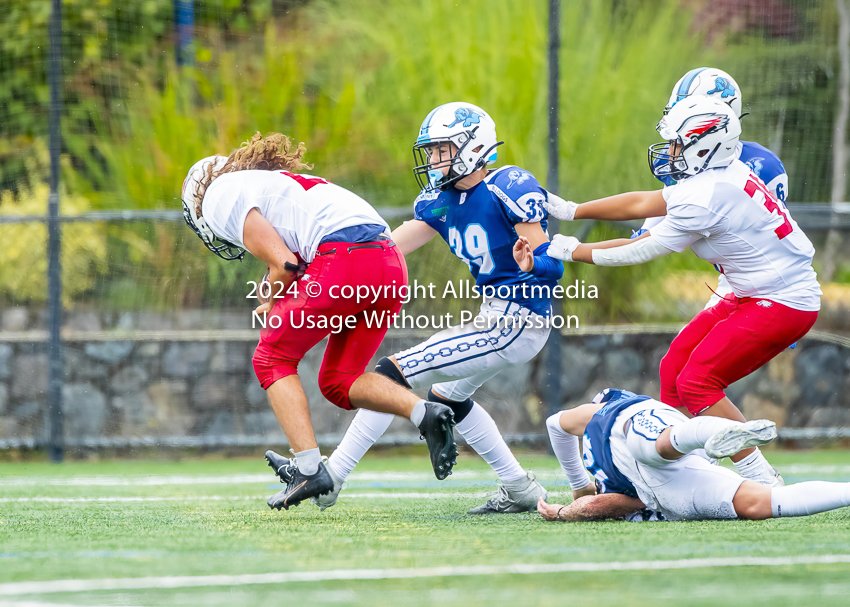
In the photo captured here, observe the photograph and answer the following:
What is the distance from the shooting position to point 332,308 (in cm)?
379

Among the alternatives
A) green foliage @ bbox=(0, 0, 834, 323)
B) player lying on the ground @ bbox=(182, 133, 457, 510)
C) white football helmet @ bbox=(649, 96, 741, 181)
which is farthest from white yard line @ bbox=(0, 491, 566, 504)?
green foliage @ bbox=(0, 0, 834, 323)

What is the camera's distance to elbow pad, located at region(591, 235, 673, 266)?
3.89 meters

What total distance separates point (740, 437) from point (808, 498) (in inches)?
15.6

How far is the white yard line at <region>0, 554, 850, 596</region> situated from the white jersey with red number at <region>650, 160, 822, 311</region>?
1.51 metres

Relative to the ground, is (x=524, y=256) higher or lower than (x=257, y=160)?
lower

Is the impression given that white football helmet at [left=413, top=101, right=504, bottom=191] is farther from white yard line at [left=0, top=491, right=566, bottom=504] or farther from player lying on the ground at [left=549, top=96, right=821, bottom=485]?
white yard line at [left=0, top=491, right=566, bottom=504]

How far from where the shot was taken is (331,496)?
3.85 meters

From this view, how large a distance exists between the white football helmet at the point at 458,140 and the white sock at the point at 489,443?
0.99 m

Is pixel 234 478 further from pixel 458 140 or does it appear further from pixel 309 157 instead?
pixel 309 157

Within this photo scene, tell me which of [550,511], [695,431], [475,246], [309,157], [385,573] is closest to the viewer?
[385,573]

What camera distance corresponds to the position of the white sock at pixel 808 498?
3.08 m

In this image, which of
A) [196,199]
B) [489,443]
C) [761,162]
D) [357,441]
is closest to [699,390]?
[489,443]

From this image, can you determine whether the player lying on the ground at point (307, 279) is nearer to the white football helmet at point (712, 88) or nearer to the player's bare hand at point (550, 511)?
the player's bare hand at point (550, 511)

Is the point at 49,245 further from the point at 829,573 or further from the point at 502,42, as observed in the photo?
the point at 829,573
